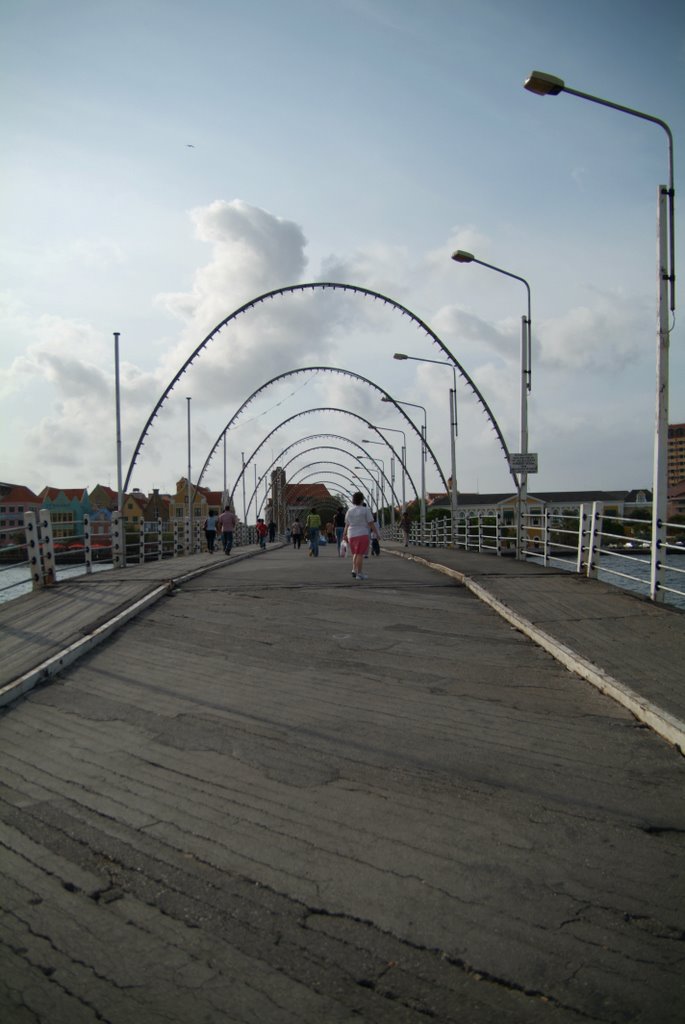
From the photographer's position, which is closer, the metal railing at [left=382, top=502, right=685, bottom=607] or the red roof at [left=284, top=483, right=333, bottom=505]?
the metal railing at [left=382, top=502, right=685, bottom=607]

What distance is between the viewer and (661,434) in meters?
11.1

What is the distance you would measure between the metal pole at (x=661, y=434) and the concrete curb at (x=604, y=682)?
82.6 inches

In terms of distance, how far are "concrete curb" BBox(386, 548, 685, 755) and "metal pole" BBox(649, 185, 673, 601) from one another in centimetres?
210

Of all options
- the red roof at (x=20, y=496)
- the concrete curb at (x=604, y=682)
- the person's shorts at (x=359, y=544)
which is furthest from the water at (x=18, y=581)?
the red roof at (x=20, y=496)

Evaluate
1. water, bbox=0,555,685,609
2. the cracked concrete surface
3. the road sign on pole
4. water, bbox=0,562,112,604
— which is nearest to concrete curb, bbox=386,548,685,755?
the cracked concrete surface

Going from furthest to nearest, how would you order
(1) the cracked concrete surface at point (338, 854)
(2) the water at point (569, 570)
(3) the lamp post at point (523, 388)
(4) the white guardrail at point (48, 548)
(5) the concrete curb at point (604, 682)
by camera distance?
(3) the lamp post at point (523, 388), (4) the white guardrail at point (48, 548), (2) the water at point (569, 570), (5) the concrete curb at point (604, 682), (1) the cracked concrete surface at point (338, 854)

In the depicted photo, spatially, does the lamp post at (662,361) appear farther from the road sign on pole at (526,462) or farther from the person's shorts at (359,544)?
the road sign on pole at (526,462)

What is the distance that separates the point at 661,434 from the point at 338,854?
899 centimetres

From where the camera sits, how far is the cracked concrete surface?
2.63 meters

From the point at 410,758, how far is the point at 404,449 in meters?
59.5

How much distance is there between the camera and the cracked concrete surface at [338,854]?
8.63 feet

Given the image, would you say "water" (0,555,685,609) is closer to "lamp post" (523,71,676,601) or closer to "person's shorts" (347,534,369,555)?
"lamp post" (523,71,676,601)

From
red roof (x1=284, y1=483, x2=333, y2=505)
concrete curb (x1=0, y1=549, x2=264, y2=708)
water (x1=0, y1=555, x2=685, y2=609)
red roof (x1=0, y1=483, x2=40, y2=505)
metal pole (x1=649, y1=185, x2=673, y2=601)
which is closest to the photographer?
concrete curb (x1=0, y1=549, x2=264, y2=708)

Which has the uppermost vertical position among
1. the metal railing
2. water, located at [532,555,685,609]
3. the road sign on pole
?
the road sign on pole
